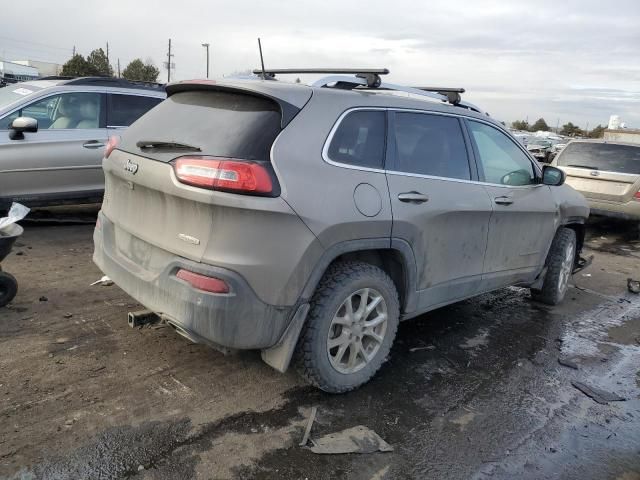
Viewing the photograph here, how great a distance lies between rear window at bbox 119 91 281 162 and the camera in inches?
117

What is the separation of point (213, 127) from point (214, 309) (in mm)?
1041

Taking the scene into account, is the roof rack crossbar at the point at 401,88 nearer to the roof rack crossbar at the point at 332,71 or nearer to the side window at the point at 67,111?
the roof rack crossbar at the point at 332,71

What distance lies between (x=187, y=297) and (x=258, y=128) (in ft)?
3.25

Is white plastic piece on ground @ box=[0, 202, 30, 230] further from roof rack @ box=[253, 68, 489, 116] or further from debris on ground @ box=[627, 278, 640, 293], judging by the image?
debris on ground @ box=[627, 278, 640, 293]

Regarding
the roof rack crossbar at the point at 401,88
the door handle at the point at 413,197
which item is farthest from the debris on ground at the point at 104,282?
the door handle at the point at 413,197

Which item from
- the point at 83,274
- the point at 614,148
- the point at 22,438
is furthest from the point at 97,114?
the point at 614,148

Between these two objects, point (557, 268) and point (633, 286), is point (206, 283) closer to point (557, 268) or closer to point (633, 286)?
point (557, 268)

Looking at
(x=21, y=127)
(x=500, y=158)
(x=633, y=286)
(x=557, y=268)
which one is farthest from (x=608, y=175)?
(x=21, y=127)

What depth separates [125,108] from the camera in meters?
7.46

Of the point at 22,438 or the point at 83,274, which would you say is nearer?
the point at 22,438

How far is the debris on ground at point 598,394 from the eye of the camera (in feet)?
12.6

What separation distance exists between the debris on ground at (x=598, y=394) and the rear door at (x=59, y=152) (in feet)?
19.5

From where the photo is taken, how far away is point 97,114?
7203 millimetres

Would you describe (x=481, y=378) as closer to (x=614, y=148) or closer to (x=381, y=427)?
(x=381, y=427)
